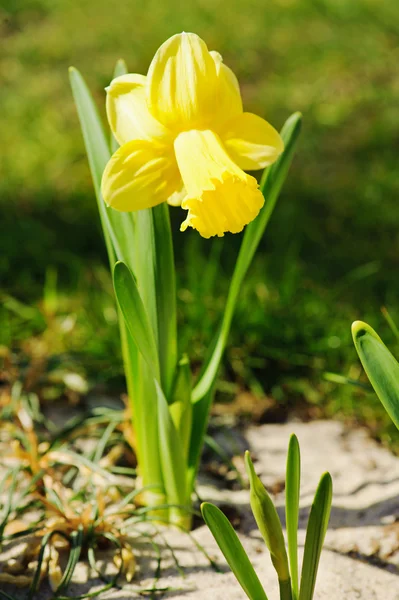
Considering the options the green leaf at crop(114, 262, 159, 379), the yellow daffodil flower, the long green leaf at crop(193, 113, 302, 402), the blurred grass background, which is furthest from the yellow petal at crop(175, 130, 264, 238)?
the blurred grass background

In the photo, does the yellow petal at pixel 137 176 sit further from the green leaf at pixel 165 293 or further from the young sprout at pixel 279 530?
the young sprout at pixel 279 530

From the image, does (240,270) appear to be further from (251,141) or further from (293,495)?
(293,495)

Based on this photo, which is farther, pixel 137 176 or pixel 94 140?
pixel 94 140

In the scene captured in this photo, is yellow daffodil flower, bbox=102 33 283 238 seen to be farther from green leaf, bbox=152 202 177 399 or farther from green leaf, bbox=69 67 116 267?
green leaf, bbox=69 67 116 267

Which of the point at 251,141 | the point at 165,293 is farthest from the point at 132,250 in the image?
the point at 251,141

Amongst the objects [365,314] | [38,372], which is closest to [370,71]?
[365,314]
